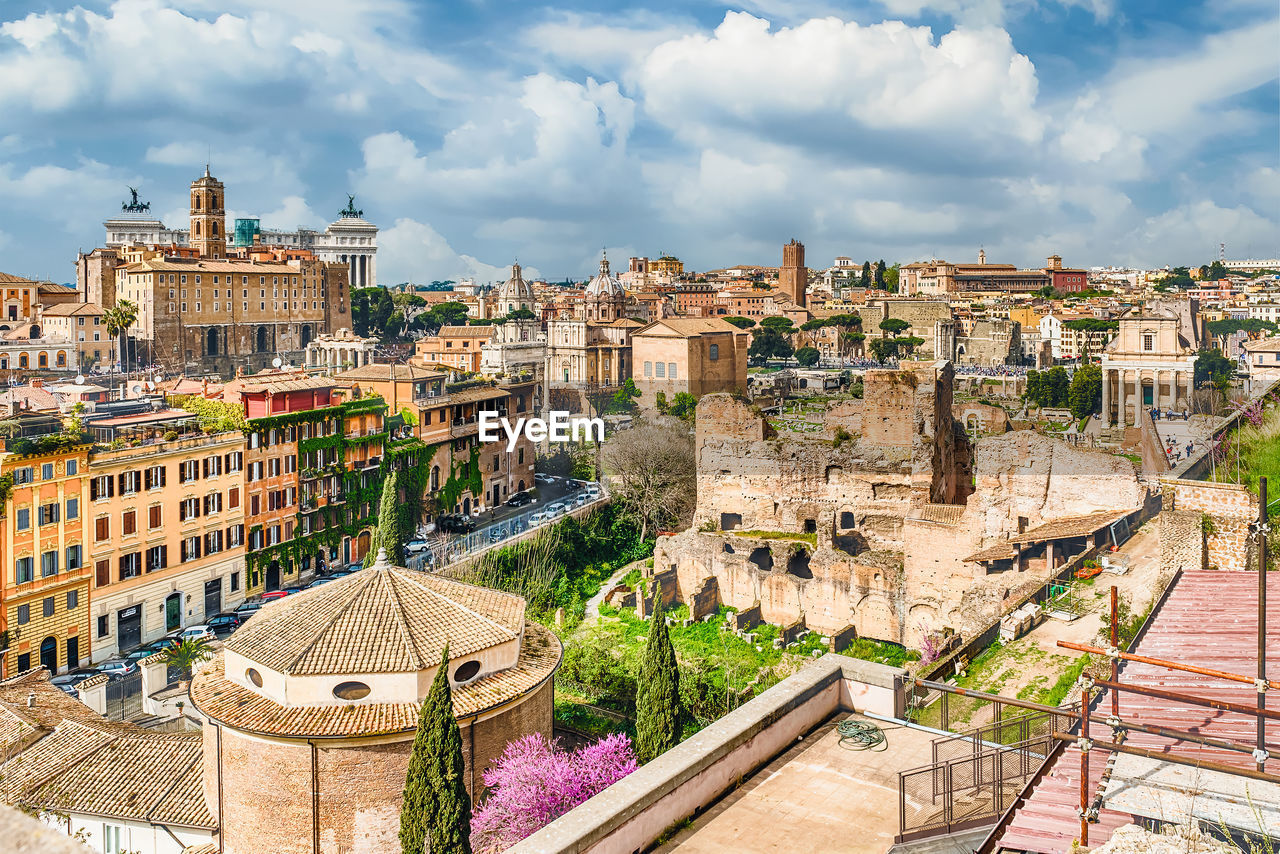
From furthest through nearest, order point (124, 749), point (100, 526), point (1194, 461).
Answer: point (100, 526) < point (1194, 461) < point (124, 749)

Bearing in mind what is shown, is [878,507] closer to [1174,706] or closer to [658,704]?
[658,704]

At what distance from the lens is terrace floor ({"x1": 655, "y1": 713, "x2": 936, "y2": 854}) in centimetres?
627

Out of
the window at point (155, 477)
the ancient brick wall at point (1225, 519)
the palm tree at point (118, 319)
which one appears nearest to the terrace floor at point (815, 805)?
the ancient brick wall at point (1225, 519)

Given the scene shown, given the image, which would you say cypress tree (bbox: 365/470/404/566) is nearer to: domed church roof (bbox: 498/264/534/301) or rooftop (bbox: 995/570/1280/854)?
rooftop (bbox: 995/570/1280/854)

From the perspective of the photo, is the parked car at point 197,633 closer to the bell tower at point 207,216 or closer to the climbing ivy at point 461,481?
the climbing ivy at point 461,481

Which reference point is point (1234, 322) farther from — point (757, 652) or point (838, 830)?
point (838, 830)

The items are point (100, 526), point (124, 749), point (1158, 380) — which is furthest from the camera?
point (1158, 380)

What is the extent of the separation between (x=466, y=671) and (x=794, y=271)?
353 feet

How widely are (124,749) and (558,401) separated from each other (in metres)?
44.3

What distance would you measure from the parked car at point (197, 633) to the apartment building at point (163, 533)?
453 millimetres

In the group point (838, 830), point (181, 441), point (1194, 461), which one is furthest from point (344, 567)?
point (838, 830)

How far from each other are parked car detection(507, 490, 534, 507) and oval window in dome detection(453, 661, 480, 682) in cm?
2379

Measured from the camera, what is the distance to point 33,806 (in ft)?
40.2

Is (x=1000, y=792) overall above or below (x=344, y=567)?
above
